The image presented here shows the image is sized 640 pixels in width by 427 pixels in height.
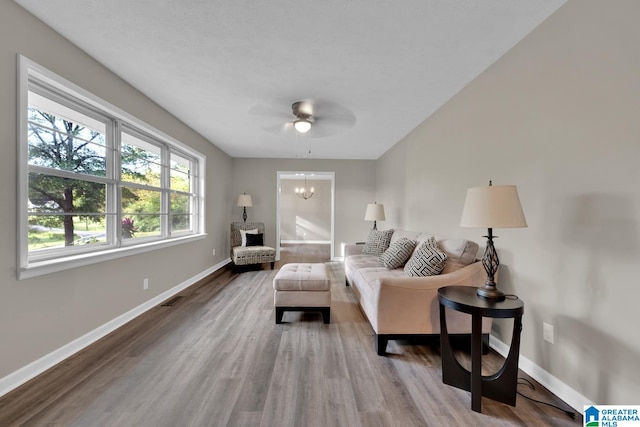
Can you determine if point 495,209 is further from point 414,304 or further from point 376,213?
point 376,213

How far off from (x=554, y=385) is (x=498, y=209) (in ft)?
4.13

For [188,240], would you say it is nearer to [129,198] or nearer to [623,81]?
[129,198]

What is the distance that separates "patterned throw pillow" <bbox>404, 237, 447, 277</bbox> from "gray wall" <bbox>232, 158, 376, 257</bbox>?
3929 mm

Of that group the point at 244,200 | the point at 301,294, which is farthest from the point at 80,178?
the point at 244,200

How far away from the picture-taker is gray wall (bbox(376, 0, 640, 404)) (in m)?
1.37

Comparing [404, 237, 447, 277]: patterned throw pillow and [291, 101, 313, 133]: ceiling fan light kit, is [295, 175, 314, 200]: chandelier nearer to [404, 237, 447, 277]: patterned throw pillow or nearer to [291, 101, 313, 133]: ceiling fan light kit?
[291, 101, 313, 133]: ceiling fan light kit

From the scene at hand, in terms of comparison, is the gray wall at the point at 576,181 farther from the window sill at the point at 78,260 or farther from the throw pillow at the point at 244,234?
the throw pillow at the point at 244,234

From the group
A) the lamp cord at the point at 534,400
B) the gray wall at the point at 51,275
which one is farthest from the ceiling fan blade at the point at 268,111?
the lamp cord at the point at 534,400

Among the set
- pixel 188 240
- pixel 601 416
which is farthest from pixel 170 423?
pixel 188 240

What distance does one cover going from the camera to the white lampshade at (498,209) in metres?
1.57

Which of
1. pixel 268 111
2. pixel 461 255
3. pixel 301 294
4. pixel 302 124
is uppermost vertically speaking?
pixel 268 111

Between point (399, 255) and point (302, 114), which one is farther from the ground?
point (302, 114)

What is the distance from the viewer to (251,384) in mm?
1844

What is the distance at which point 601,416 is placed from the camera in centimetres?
142
